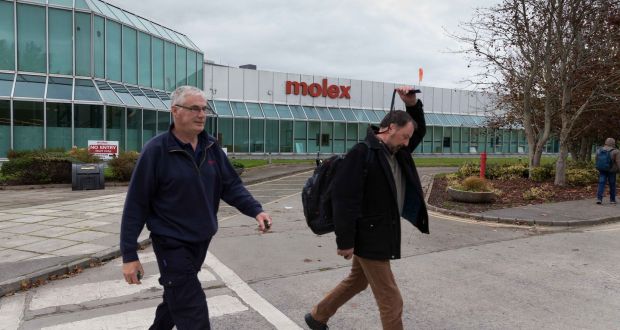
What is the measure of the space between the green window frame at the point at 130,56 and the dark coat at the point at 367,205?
24.4m

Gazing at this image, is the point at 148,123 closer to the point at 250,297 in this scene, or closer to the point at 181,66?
the point at 181,66

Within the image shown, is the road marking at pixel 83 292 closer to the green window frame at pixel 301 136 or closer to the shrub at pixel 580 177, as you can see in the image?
the shrub at pixel 580 177

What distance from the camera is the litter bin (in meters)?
14.7

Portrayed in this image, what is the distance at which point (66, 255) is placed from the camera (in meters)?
6.32

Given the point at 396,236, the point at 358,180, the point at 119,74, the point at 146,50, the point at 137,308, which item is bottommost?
the point at 137,308

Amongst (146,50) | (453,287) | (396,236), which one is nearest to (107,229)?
(453,287)

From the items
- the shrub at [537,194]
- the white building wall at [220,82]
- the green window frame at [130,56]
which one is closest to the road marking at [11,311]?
the shrub at [537,194]

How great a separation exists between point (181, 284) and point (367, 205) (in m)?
1.33

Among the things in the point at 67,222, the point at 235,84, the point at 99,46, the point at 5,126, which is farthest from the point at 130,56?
the point at 67,222

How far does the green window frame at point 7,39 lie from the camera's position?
2111cm

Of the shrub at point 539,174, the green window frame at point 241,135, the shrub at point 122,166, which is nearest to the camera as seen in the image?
the shrub at point 539,174

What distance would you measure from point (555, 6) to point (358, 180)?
1409 centimetres

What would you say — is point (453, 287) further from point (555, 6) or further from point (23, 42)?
point (23, 42)

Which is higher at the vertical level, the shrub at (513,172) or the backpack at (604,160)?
the backpack at (604,160)
